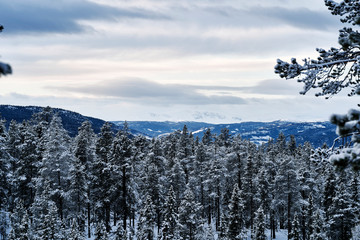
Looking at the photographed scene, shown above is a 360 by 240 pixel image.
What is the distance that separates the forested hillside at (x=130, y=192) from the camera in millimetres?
33906

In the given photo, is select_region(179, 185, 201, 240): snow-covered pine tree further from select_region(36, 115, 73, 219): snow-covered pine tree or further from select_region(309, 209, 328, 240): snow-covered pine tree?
select_region(309, 209, 328, 240): snow-covered pine tree

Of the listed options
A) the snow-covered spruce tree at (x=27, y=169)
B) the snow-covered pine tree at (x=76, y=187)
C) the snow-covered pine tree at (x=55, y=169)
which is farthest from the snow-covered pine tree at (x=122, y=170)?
the snow-covered spruce tree at (x=27, y=169)

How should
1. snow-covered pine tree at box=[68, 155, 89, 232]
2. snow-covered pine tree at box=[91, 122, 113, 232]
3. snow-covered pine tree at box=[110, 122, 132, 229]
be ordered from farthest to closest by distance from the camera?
1. snow-covered pine tree at box=[91, 122, 113, 232]
2. snow-covered pine tree at box=[68, 155, 89, 232]
3. snow-covered pine tree at box=[110, 122, 132, 229]

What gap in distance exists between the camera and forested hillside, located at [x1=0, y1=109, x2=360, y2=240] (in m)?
33.9

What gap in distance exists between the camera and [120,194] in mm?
34969

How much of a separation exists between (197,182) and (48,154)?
88.9ft

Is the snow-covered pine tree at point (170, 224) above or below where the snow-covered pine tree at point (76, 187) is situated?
below

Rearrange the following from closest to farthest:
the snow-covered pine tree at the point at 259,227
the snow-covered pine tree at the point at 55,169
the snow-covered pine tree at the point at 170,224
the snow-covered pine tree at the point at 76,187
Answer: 1. the snow-covered pine tree at the point at 170,224
2. the snow-covered pine tree at the point at 55,169
3. the snow-covered pine tree at the point at 76,187
4. the snow-covered pine tree at the point at 259,227

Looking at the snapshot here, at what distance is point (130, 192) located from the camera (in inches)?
1380

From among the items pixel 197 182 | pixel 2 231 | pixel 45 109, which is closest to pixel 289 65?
pixel 2 231

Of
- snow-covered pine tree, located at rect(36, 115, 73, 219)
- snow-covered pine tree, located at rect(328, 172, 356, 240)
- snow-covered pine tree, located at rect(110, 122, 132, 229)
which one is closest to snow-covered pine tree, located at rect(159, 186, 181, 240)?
snow-covered pine tree, located at rect(110, 122, 132, 229)

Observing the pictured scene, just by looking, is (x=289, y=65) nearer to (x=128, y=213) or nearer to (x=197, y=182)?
(x=128, y=213)

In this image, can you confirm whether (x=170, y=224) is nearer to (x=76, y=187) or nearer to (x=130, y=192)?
(x=130, y=192)

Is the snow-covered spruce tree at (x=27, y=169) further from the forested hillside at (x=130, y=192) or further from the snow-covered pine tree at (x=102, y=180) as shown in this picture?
the snow-covered pine tree at (x=102, y=180)
